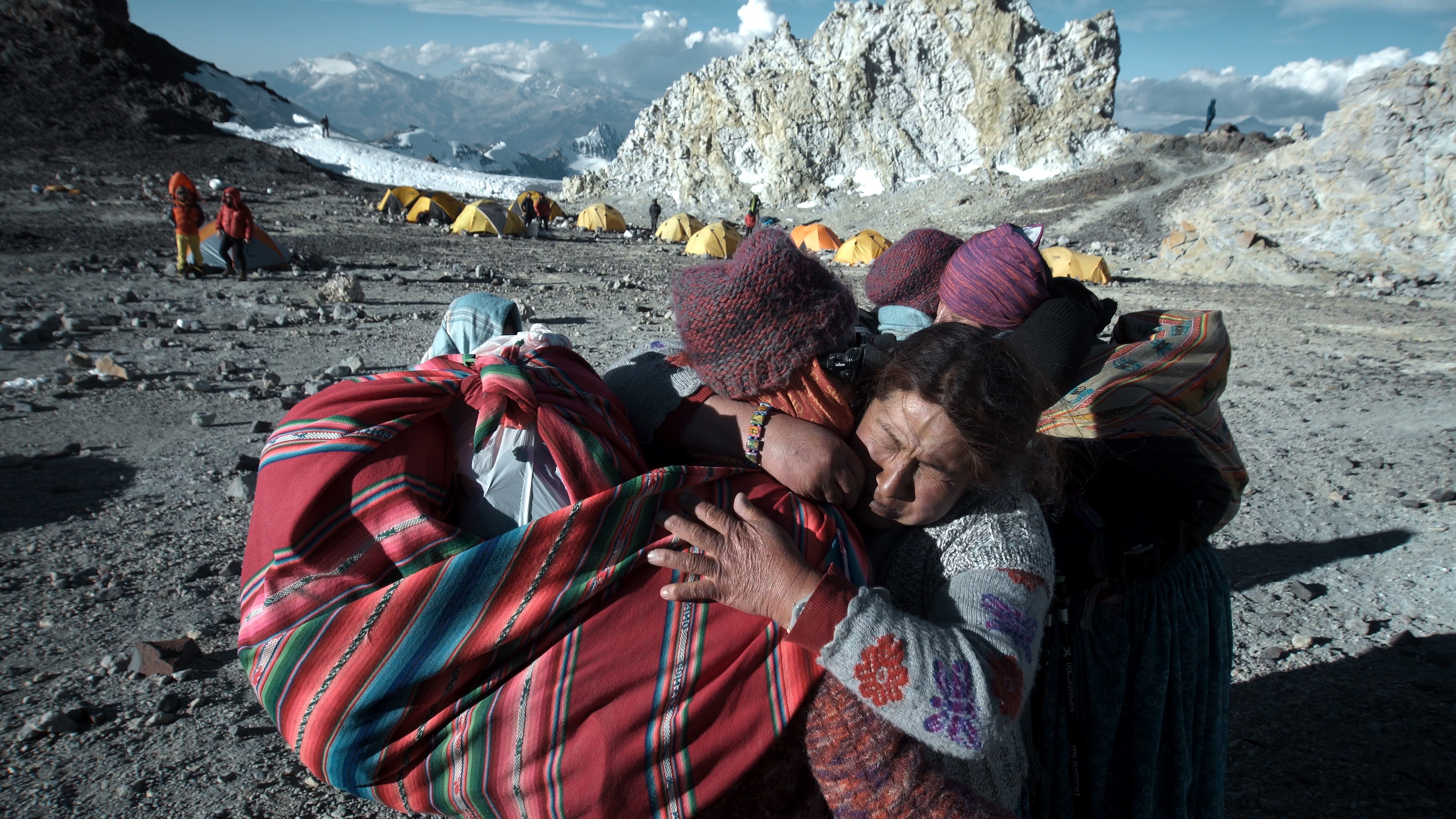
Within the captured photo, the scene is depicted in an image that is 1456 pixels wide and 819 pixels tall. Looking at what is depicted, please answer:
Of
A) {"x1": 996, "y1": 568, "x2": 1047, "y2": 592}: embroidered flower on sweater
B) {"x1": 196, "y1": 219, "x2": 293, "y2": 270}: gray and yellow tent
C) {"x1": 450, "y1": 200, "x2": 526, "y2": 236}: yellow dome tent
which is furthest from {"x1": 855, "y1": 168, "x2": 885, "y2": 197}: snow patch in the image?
{"x1": 996, "y1": 568, "x2": 1047, "y2": 592}: embroidered flower on sweater

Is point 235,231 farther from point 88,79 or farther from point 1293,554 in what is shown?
point 88,79

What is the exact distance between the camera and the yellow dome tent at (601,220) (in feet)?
104

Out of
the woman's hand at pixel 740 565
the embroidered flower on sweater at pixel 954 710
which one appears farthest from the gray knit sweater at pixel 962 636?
the woman's hand at pixel 740 565

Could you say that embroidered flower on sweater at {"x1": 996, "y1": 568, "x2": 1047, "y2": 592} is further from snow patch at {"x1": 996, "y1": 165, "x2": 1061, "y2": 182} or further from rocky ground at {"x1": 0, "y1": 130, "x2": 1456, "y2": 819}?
snow patch at {"x1": 996, "y1": 165, "x2": 1061, "y2": 182}

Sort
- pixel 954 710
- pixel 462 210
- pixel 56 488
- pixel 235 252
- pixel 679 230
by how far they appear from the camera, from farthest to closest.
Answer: pixel 679 230 < pixel 462 210 < pixel 235 252 < pixel 56 488 < pixel 954 710

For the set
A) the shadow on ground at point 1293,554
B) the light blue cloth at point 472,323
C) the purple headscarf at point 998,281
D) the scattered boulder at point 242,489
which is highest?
the purple headscarf at point 998,281

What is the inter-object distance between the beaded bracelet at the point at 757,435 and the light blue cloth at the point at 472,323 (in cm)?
97

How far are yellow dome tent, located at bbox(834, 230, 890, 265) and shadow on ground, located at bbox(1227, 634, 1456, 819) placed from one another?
67.2 ft

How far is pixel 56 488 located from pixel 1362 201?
22.7 meters

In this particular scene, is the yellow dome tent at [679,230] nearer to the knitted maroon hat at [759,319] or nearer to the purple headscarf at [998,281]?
the purple headscarf at [998,281]

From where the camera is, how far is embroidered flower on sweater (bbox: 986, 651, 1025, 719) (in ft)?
4.00

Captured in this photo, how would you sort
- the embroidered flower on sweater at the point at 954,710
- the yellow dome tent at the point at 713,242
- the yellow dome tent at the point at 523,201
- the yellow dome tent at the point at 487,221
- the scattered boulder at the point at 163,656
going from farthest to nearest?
the yellow dome tent at the point at 523,201 → the yellow dome tent at the point at 713,242 → the yellow dome tent at the point at 487,221 → the scattered boulder at the point at 163,656 → the embroidered flower on sweater at the point at 954,710

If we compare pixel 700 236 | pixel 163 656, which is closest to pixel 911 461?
pixel 163 656

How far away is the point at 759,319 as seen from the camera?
56.4 inches
